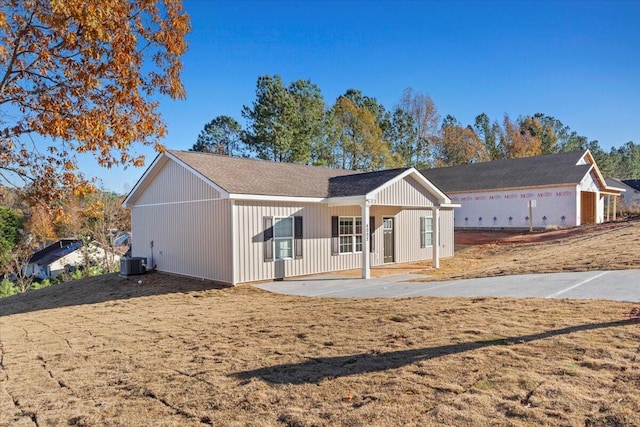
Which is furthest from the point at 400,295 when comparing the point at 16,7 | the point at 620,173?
the point at 620,173

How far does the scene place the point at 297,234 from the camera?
13961 mm

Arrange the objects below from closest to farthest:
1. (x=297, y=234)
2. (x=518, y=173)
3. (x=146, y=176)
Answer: (x=297, y=234), (x=146, y=176), (x=518, y=173)

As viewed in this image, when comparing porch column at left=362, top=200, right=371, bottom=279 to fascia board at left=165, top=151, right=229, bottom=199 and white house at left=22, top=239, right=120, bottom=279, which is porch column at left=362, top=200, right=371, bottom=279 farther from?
white house at left=22, top=239, right=120, bottom=279

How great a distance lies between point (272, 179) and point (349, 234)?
3.59 metres

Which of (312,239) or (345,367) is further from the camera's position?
(312,239)

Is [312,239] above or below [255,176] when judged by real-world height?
below

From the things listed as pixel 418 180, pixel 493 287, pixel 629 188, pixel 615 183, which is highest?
pixel 615 183

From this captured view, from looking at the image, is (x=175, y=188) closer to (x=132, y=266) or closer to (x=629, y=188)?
(x=132, y=266)

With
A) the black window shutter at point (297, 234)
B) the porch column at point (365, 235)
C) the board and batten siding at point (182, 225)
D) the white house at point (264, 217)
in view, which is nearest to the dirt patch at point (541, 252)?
the porch column at point (365, 235)

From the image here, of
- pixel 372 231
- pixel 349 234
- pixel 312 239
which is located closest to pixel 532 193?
pixel 372 231

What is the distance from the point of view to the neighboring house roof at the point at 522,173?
27500 millimetres

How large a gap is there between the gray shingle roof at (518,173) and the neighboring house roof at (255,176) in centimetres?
1724

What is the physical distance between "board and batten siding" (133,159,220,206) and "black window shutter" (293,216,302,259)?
2.68 m

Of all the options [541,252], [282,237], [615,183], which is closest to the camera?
[282,237]
